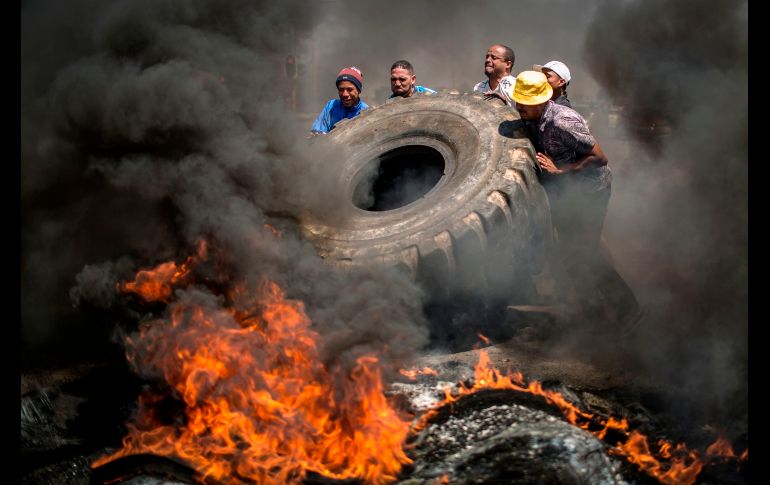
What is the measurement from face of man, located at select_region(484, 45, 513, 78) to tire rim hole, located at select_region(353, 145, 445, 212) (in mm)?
1377

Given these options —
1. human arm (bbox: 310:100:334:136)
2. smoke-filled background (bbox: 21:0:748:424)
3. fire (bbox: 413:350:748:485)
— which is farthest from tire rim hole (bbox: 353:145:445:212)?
fire (bbox: 413:350:748:485)

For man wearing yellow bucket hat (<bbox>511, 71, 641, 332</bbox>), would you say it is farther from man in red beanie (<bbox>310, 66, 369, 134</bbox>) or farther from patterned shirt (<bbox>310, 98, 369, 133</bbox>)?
patterned shirt (<bbox>310, 98, 369, 133</bbox>)

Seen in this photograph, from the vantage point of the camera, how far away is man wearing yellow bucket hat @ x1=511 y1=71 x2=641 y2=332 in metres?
5.36

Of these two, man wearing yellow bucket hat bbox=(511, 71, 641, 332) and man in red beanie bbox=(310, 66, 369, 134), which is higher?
man in red beanie bbox=(310, 66, 369, 134)

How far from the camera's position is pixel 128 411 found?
408 centimetres

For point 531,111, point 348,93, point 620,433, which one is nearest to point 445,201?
point 531,111

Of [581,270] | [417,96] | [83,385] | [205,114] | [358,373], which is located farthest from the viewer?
[417,96]

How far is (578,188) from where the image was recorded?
17.9 ft

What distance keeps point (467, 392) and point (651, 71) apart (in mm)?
7886

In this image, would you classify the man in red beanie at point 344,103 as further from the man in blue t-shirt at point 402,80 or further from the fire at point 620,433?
the fire at point 620,433

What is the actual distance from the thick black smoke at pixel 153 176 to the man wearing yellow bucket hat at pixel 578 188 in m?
1.83

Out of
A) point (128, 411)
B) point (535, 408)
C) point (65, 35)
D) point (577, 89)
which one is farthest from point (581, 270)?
point (577, 89)

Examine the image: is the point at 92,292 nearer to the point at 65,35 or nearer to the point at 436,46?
Result: the point at 65,35

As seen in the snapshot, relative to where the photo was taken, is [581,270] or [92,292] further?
[581,270]
